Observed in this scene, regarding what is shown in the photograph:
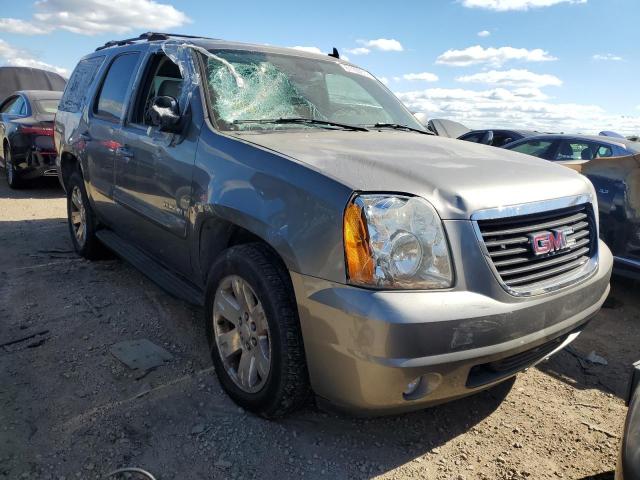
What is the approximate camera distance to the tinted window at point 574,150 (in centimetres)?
686

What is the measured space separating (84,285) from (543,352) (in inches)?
140

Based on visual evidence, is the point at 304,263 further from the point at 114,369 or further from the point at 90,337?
the point at 90,337

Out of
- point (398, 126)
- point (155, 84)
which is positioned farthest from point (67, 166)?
point (398, 126)

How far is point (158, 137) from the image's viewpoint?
320 centimetres

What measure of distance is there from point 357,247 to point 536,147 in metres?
6.57

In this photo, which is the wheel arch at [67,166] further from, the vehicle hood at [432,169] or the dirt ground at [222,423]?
the vehicle hood at [432,169]

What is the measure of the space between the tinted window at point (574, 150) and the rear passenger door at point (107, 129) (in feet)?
18.9

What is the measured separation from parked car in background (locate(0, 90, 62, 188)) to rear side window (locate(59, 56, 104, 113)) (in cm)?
328

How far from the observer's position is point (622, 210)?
4.01 metres

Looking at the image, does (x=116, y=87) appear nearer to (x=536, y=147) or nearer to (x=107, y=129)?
(x=107, y=129)

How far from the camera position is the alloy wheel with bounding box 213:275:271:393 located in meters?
2.41

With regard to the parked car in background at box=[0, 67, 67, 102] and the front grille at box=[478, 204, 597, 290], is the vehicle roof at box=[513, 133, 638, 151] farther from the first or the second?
the parked car in background at box=[0, 67, 67, 102]

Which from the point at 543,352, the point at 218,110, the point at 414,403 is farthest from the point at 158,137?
the point at 543,352

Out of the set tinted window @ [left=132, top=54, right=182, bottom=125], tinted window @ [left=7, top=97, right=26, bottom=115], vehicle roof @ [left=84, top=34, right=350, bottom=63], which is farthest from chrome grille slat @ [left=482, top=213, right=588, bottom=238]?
tinted window @ [left=7, top=97, right=26, bottom=115]
